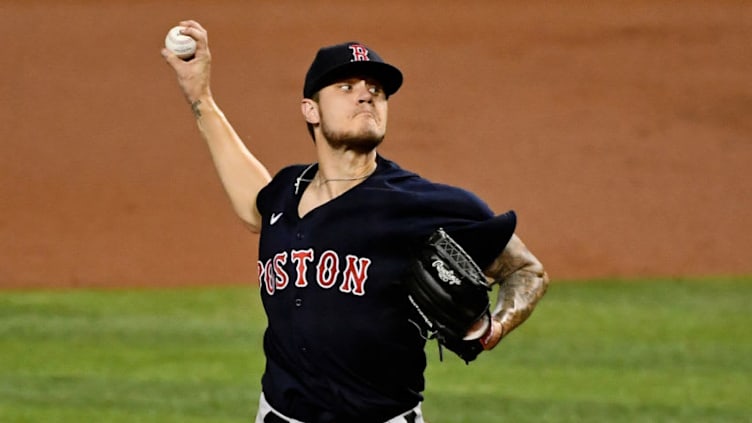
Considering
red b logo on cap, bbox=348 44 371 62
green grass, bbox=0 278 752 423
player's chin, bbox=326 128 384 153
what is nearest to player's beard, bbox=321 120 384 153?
player's chin, bbox=326 128 384 153

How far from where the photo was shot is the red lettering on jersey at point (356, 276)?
3.72m

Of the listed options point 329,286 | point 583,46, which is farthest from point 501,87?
point 329,286

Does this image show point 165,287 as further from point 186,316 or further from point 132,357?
point 132,357

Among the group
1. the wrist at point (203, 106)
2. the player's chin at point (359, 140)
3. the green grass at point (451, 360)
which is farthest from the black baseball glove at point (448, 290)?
the green grass at point (451, 360)

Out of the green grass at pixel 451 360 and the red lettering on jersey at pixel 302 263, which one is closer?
the red lettering on jersey at pixel 302 263

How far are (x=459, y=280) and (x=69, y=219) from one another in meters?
9.06

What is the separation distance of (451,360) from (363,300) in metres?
5.03

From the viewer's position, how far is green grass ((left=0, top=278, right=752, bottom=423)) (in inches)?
296

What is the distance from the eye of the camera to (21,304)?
10.4 metres

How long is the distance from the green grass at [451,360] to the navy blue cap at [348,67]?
3673mm

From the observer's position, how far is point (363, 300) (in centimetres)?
373

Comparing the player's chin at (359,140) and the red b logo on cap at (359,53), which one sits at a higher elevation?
the red b logo on cap at (359,53)

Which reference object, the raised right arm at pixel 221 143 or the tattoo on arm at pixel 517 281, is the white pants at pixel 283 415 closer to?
the tattoo on arm at pixel 517 281

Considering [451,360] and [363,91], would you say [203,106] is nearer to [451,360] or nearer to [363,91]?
[363,91]
